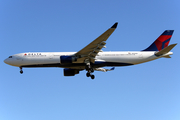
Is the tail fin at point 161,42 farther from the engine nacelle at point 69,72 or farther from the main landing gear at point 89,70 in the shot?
the engine nacelle at point 69,72

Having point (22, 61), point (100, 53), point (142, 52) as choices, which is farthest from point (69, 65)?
point (142, 52)

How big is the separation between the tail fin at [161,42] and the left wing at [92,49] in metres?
8.22

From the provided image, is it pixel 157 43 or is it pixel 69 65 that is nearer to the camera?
pixel 69 65

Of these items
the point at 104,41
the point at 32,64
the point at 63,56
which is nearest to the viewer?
the point at 104,41

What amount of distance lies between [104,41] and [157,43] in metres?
10.00

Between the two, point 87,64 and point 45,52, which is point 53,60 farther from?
point 87,64

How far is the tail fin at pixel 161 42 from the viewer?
33.7 metres

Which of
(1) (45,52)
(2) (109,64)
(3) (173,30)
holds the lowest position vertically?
(2) (109,64)

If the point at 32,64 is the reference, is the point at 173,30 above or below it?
above

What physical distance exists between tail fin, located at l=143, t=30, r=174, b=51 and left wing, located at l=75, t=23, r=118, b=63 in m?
8.22

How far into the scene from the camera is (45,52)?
105 feet

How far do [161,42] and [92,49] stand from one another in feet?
35.1

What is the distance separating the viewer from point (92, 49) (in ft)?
95.3

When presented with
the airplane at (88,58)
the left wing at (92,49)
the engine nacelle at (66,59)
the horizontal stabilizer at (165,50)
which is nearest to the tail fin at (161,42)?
the airplane at (88,58)
